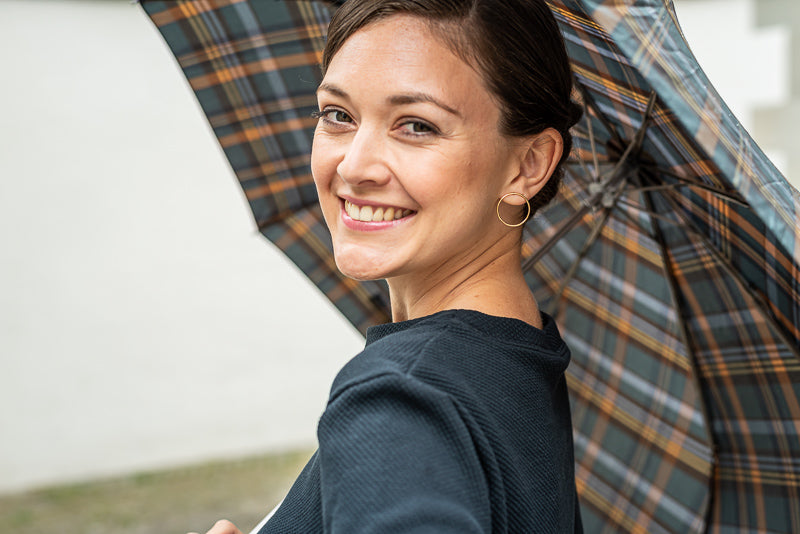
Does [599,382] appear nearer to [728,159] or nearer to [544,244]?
[544,244]

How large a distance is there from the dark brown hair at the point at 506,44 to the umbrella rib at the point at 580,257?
69 centimetres

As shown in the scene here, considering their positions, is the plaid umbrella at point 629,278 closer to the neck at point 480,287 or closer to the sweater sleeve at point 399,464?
the neck at point 480,287

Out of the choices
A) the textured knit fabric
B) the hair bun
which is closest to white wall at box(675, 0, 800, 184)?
the hair bun

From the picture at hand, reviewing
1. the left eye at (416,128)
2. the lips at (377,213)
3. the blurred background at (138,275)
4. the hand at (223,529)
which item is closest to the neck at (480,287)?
the lips at (377,213)

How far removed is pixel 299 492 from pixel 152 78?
18.4 ft

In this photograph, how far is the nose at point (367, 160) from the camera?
1.30 meters

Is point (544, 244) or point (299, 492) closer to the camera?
point (299, 492)

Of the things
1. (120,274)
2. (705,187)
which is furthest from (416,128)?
(120,274)

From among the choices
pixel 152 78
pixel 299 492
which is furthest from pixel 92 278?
pixel 299 492

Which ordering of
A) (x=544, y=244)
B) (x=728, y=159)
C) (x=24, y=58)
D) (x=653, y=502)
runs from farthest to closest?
(x=24, y=58), (x=653, y=502), (x=544, y=244), (x=728, y=159)

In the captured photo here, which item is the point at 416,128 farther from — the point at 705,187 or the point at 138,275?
the point at 138,275

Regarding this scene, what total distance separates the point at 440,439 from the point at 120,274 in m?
5.76

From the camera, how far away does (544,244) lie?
2.16 metres

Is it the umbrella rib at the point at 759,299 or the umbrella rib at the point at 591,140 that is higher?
the umbrella rib at the point at 591,140
